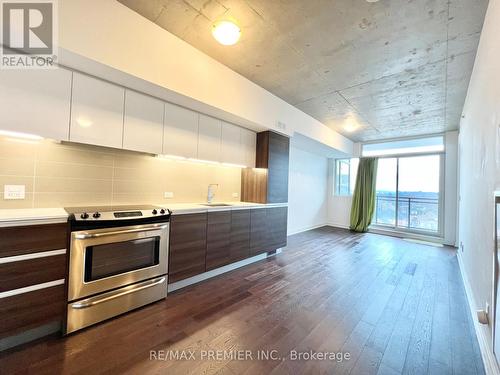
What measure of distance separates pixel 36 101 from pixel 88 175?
0.77 m

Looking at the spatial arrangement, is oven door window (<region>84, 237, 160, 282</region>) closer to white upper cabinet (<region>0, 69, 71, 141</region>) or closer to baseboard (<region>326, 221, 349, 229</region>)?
white upper cabinet (<region>0, 69, 71, 141</region>)

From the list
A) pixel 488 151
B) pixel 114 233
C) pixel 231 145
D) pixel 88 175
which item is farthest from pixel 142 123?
pixel 488 151

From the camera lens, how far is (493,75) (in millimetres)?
1638

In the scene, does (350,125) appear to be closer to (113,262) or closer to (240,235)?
(240,235)

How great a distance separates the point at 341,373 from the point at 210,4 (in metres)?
3.10

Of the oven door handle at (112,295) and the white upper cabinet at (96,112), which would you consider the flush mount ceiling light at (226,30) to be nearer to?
the white upper cabinet at (96,112)

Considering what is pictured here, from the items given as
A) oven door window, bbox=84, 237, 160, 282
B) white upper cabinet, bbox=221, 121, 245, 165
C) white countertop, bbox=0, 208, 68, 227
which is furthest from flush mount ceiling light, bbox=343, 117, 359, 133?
white countertop, bbox=0, 208, 68, 227

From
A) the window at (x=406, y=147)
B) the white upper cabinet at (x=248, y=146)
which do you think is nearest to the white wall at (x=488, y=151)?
the white upper cabinet at (x=248, y=146)

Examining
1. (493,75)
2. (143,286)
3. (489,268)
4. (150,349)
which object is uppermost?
(493,75)

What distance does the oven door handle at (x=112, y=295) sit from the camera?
1.71 m

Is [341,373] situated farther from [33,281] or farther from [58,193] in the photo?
[58,193]

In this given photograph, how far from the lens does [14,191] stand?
1.81m

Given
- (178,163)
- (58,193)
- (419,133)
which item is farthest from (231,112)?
(419,133)

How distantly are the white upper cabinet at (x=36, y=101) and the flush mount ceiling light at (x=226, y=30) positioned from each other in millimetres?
1406
